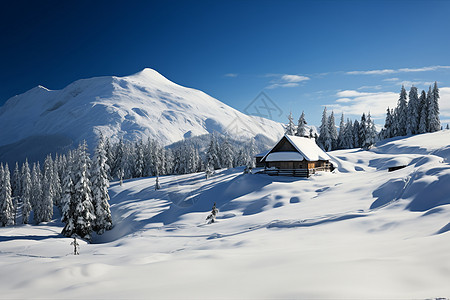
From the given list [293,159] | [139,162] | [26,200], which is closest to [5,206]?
[26,200]

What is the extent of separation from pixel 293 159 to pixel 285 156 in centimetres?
131

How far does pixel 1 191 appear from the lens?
52.8 meters

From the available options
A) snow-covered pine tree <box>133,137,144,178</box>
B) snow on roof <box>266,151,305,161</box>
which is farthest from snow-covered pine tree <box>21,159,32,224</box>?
snow on roof <box>266,151,305,161</box>

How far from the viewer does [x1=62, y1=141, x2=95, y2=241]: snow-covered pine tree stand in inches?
1176

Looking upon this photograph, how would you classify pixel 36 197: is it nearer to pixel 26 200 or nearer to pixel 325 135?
pixel 26 200

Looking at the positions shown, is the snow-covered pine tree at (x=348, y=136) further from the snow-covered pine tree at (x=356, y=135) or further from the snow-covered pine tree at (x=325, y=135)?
the snow-covered pine tree at (x=325, y=135)

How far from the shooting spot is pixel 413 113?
64.8 m

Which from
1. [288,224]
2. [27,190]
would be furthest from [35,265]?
[27,190]

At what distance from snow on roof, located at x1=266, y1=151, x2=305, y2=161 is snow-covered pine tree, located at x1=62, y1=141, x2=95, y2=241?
2421 centimetres

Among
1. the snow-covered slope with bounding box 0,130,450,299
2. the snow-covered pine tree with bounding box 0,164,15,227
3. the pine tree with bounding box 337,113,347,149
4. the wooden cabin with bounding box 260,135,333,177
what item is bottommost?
the snow-covered pine tree with bounding box 0,164,15,227

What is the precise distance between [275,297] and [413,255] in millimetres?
3240

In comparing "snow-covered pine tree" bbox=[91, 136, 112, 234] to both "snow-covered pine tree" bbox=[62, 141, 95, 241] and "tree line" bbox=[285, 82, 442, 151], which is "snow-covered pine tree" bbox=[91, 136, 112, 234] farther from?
"tree line" bbox=[285, 82, 442, 151]

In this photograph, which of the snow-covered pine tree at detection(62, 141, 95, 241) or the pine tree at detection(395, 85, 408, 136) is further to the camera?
the pine tree at detection(395, 85, 408, 136)

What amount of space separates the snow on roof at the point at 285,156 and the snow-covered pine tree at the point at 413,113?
4953 cm
